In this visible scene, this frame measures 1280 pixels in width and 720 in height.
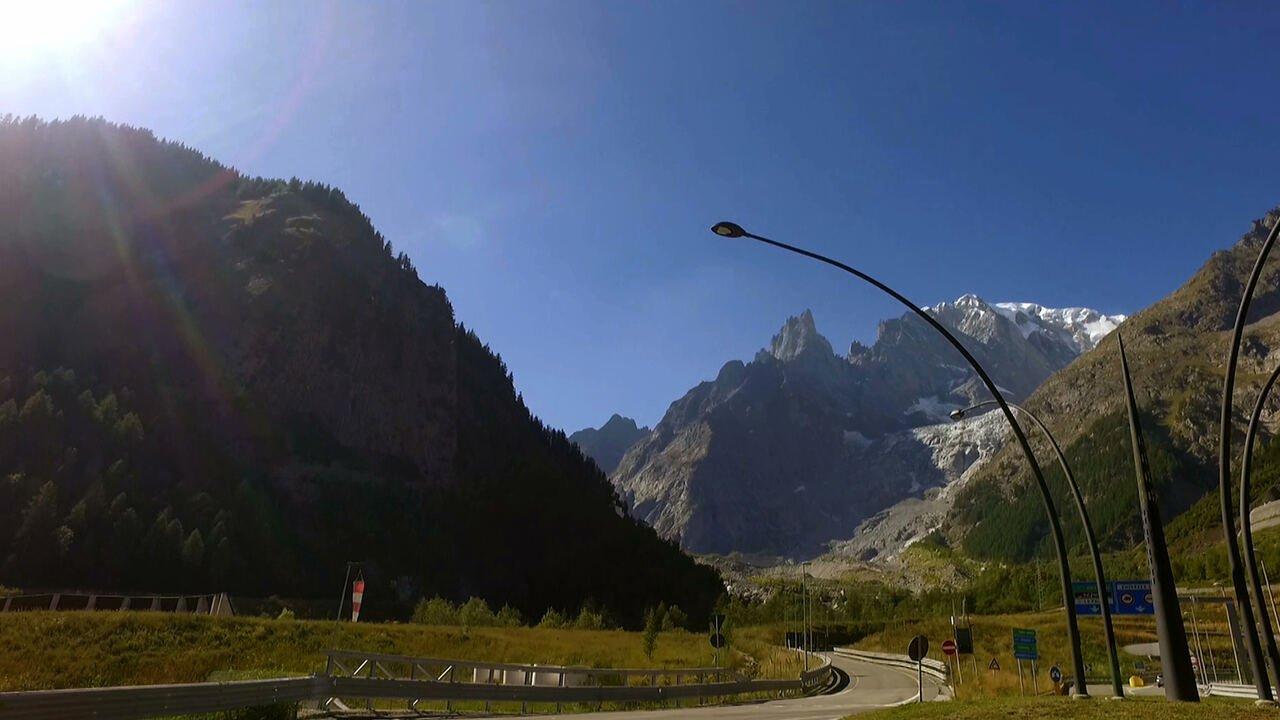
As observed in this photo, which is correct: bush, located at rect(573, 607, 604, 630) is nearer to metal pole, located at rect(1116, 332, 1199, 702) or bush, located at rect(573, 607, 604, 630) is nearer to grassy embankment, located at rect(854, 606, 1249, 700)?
grassy embankment, located at rect(854, 606, 1249, 700)

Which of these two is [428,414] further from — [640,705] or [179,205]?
[640,705]

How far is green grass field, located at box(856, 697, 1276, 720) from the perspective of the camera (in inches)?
579

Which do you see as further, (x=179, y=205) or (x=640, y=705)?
(x=179, y=205)

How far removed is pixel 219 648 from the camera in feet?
143

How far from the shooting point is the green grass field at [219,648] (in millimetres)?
36250

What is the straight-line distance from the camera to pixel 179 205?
188500mm

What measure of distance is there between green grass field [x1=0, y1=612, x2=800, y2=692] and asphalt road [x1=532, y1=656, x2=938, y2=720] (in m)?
6.54

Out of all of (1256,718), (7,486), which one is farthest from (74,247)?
(1256,718)

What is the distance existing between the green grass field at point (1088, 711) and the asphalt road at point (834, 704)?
14.3 feet

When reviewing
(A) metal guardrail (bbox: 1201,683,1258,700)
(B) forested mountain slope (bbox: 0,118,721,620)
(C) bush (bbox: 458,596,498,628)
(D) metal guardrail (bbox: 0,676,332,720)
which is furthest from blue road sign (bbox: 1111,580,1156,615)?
(B) forested mountain slope (bbox: 0,118,721,620)

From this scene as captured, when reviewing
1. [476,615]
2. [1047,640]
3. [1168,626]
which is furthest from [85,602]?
[1047,640]

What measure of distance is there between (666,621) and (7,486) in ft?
301

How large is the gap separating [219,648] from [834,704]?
1336 inches

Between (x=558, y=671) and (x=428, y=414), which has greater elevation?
(x=428, y=414)
